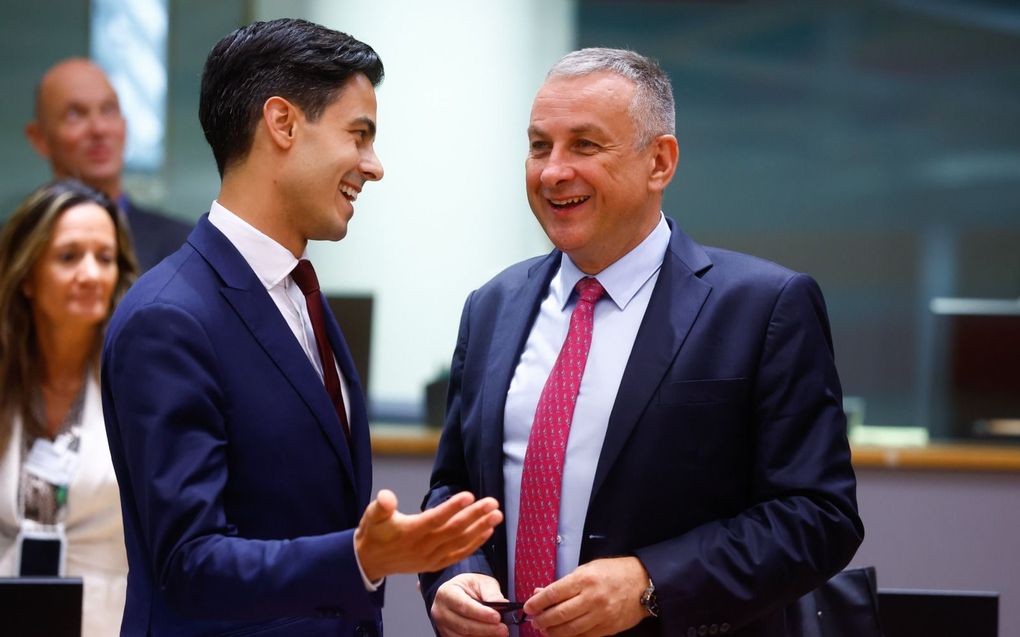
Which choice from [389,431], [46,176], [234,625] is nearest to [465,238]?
[389,431]

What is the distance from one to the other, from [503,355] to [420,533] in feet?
2.11

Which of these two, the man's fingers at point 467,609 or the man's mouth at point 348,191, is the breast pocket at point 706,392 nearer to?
the man's fingers at point 467,609

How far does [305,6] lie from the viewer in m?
5.32

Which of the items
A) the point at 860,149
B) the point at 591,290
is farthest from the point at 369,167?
the point at 860,149

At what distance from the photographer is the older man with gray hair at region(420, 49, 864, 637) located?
183 cm

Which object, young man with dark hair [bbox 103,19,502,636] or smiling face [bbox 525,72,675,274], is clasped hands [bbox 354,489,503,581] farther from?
smiling face [bbox 525,72,675,274]

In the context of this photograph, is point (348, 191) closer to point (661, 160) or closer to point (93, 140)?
point (661, 160)

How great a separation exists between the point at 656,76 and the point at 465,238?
344 cm

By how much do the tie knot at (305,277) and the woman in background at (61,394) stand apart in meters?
1.18

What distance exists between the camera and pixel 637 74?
2.04 meters

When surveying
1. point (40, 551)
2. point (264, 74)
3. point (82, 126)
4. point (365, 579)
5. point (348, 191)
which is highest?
point (82, 126)

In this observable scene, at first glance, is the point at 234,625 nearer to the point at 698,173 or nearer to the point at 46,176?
the point at 46,176

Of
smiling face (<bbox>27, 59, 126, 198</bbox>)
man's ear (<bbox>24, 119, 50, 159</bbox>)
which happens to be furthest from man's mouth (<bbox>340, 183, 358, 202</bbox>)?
man's ear (<bbox>24, 119, 50, 159</bbox>)

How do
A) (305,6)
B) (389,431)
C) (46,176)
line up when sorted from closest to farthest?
(389,431), (305,6), (46,176)
